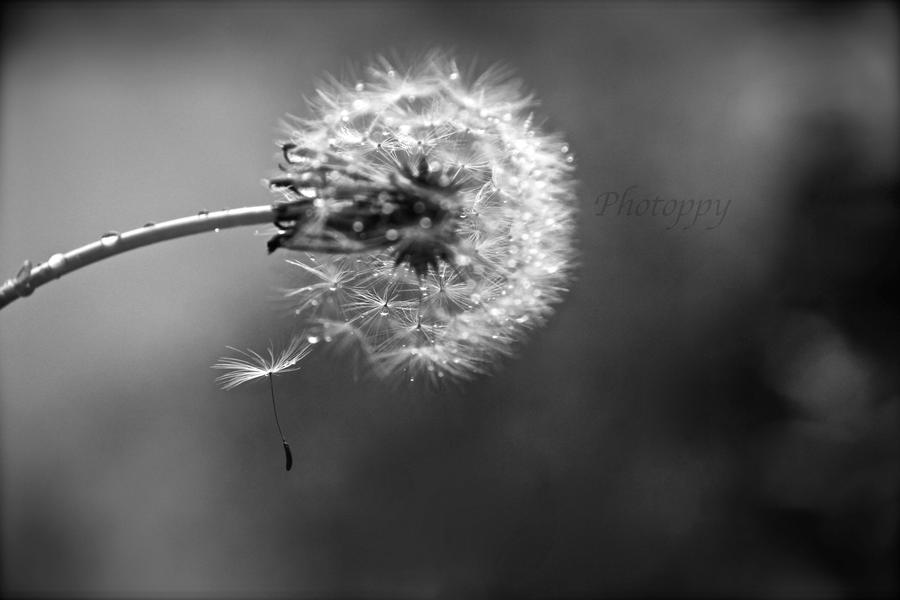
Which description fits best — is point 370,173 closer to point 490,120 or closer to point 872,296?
point 490,120

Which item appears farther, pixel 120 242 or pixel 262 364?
pixel 262 364

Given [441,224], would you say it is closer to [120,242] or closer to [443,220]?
[443,220]

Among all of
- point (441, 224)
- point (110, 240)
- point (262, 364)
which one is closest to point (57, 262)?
point (110, 240)

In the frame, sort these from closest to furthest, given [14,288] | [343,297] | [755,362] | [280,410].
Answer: [14,288]
[343,297]
[280,410]
[755,362]

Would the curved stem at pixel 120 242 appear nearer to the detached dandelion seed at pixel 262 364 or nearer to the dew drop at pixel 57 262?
the dew drop at pixel 57 262

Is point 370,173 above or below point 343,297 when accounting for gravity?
above

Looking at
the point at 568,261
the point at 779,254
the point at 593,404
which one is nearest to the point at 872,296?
the point at 779,254

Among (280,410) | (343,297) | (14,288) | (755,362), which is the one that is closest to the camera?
(14,288)

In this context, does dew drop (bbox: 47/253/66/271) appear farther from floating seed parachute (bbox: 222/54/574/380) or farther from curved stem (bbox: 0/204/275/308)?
floating seed parachute (bbox: 222/54/574/380)
